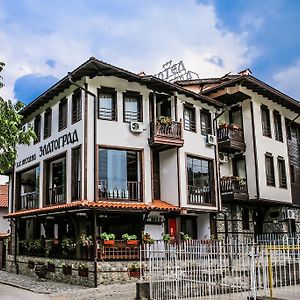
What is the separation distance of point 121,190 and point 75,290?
4974 mm

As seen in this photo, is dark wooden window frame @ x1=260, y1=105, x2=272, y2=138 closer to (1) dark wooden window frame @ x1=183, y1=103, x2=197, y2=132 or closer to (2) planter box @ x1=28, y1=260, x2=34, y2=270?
(1) dark wooden window frame @ x1=183, y1=103, x2=197, y2=132

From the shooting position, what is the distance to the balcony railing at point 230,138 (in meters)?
24.8

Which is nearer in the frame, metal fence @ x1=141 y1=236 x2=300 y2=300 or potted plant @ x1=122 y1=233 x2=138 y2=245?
metal fence @ x1=141 y1=236 x2=300 y2=300

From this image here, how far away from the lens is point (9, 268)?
2611 centimetres

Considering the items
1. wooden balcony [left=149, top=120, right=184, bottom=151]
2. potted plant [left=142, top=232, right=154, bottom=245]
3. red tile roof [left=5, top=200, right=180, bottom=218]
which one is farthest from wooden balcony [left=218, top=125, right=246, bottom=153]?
potted plant [left=142, top=232, right=154, bottom=245]

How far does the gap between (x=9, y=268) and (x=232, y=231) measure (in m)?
13.0

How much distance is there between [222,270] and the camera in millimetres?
11500

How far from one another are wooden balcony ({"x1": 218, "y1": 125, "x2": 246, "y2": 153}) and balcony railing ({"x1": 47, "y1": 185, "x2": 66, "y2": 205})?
901 centimetres

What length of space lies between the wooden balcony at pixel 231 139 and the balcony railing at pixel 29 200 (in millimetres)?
10607

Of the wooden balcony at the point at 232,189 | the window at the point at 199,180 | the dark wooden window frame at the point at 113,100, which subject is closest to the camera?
the dark wooden window frame at the point at 113,100

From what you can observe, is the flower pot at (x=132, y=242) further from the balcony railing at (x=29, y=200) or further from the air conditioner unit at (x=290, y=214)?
the air conditioner unit at (x=290, y=214)

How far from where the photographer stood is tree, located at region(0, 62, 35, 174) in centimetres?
1316

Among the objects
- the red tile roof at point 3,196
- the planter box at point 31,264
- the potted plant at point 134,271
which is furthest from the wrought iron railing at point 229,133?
the red tile roof at point 3,196

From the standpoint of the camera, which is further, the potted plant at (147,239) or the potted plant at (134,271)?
the potted plant at (147,239)
